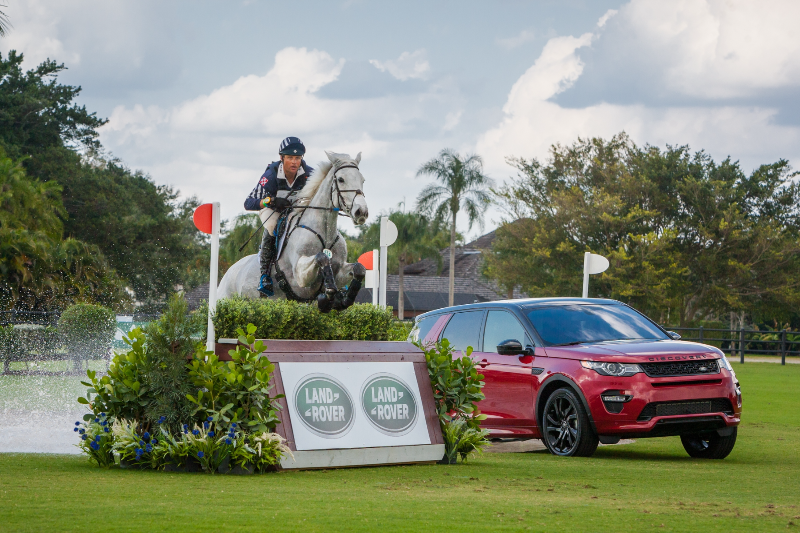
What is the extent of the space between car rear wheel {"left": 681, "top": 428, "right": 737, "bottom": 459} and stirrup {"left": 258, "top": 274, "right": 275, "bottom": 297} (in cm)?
452

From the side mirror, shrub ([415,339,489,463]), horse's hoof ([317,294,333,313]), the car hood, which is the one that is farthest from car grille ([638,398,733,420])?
horse's hoof ([317,294,333,313])

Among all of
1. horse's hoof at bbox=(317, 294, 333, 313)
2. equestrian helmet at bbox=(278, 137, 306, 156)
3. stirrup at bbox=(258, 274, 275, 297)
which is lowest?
horse's hoof at bbox=(317, 294, 333, 313)

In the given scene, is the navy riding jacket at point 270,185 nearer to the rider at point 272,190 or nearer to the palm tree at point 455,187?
the rider at point 272,190

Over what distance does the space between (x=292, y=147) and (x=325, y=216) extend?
0.99 meters

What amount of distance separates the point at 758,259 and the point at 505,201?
42.9 feet

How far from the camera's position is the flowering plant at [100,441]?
25.3ft

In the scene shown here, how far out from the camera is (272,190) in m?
10.0

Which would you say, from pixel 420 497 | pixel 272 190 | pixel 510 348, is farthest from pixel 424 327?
pixel 420 497

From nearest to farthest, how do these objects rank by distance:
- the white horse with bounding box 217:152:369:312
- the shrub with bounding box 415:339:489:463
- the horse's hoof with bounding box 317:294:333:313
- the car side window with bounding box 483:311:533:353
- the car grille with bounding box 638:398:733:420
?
the shrub with bounding box 415:339:489:463
the horse's hoof with bounding box 317:294:333:313
the white horse with bounding box 217:152:369:312
the car grille with bounding box 638:398:733:420
the car side window with bounding box 483:311:533:353

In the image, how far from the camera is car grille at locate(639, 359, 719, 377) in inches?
371

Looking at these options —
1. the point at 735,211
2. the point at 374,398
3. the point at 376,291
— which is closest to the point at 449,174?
the point at 735,211

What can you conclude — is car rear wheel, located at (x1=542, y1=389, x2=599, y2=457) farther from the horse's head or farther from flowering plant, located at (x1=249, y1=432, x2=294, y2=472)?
flowering plant, located at (x1=249, y1=432, x2=294, y2=472)

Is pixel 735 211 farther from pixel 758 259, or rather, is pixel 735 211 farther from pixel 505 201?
pixel 505 201

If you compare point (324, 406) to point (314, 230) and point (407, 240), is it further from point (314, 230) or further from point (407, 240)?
point (407, 240)
